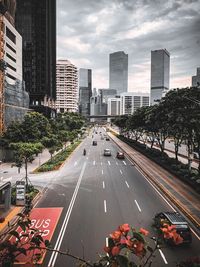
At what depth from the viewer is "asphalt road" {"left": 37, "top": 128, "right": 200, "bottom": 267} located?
1484 cm

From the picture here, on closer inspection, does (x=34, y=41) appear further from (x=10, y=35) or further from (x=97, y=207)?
(x=97, y=207)

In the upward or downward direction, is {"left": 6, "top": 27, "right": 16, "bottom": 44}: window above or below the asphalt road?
above

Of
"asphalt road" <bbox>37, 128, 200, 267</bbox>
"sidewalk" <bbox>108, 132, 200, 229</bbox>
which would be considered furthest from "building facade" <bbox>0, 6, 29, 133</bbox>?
"sidewalk" <bbox>108, 132, 200, 229</bbox>

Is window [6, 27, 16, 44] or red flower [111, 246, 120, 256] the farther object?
window [6, 27, 16, 44]

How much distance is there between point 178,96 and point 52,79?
13274cm

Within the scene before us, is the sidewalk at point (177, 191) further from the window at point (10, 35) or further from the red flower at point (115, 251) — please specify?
the window at point (10, 35)

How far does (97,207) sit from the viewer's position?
22688mm

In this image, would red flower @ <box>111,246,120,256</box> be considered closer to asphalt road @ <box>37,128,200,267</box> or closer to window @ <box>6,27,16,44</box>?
asphalt road @ <box>37,128,200,267</box>

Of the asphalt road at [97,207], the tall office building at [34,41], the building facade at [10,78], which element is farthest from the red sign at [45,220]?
the tall office building at [34,41]

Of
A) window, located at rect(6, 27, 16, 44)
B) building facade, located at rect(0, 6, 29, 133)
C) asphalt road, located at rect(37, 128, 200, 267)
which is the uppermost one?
window, located at rect(6, 27, 16, 44)

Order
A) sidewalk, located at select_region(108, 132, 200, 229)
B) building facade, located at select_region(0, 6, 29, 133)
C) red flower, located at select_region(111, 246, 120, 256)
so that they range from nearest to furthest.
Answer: red flower, located at select_region(111, 246, 120, 256) < sidewalk, located at select_region(108, 132, 200, 229) < building facade, located at select_region(0, 6, 29, 133)

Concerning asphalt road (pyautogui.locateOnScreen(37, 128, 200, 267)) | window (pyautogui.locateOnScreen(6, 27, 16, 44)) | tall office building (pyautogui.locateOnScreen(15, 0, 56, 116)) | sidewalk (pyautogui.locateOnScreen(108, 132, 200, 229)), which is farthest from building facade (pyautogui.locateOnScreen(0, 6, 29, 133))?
tall office building (pyautogui.locateOnScreen(15, 0, 56, 116))

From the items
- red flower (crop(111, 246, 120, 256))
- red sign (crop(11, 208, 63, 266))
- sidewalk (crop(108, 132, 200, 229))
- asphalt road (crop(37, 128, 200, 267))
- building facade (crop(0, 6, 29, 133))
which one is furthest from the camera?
building facade (crop(0, 6, 29, 133))

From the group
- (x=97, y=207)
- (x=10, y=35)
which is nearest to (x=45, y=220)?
(x=97, y=207)
